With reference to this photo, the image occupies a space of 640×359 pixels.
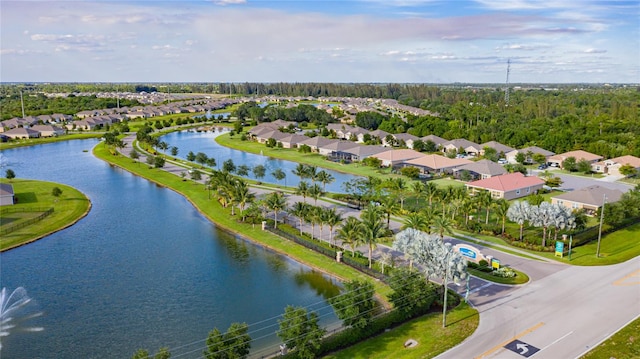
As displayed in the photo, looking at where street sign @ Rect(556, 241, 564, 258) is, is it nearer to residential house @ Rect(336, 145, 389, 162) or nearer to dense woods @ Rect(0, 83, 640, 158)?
residential house @ Rect(336, 145, 389, 162)

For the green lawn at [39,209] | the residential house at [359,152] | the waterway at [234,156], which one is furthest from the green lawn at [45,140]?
the residential house at [359,152]

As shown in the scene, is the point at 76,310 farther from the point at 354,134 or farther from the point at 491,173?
the point at 354,134

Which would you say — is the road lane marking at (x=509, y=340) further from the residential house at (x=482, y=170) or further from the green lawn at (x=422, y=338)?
the residential house at (x=482, y=170)

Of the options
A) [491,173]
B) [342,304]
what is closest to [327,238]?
[342,304]

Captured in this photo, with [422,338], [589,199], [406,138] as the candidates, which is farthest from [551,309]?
[406,138]

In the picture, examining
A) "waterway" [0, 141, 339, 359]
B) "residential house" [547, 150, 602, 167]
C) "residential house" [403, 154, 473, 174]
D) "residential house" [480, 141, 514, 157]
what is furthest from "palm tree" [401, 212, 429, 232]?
"residential house" [480, 141, 514, 157]
